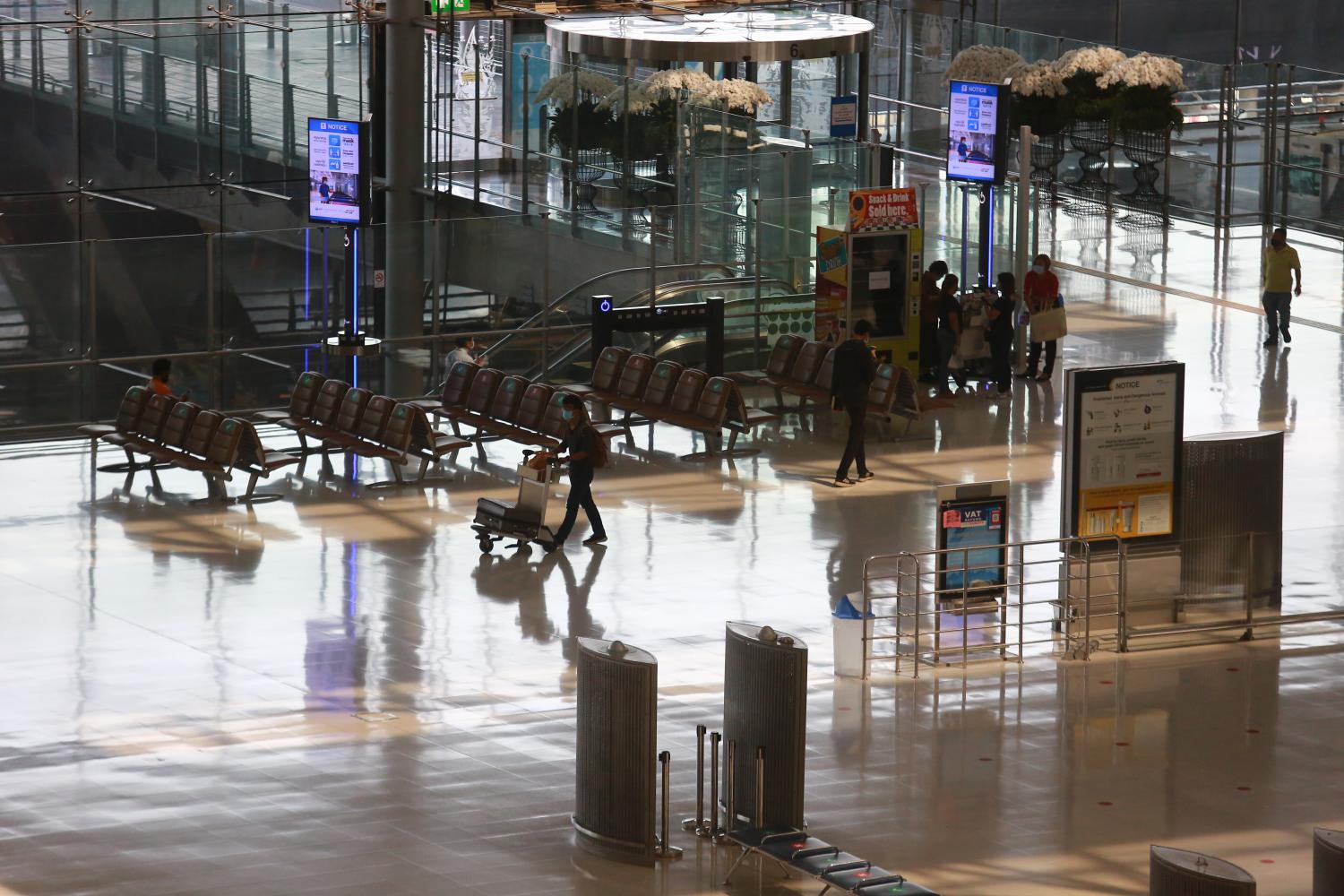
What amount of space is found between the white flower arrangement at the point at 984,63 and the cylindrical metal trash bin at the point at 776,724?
83.6 feet

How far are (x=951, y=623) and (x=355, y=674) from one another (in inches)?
165

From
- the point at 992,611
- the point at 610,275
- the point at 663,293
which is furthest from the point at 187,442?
the point at 992,611

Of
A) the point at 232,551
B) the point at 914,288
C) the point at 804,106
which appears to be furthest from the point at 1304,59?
the point at 232,551

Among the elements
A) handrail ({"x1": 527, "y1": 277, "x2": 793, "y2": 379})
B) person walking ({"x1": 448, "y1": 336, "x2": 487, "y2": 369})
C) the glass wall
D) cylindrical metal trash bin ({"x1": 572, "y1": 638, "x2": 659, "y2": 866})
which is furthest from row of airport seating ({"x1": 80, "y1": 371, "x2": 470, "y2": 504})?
cylindrical metal trash bin ({"x1": 572, "y1": 638, "x2": 659, "y2": 866})

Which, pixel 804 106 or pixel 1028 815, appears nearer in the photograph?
pixel 1028 815

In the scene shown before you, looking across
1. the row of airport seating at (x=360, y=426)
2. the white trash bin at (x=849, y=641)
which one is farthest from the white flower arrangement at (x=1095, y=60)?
the white trash bin at (x=849, y=641)

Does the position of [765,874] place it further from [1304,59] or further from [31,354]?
[1304,59]

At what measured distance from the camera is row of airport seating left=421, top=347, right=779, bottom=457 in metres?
21.6

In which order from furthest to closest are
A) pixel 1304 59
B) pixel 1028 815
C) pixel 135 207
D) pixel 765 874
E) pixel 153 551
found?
pixel 1304 59 < pixel 135 207 < pixel 153 551 < pixel 1028 815 < pixel 765 874

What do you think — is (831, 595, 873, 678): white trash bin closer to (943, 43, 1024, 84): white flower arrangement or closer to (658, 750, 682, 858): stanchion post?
(658, 750, 682, 858): stanchion post

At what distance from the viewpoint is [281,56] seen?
29.9m

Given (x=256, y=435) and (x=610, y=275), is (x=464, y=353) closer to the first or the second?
(x=610, y=275)

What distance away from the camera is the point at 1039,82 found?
35781 millimetres

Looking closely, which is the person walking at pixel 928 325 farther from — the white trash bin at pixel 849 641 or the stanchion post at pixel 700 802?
the stanchion post at pixel 700 802
